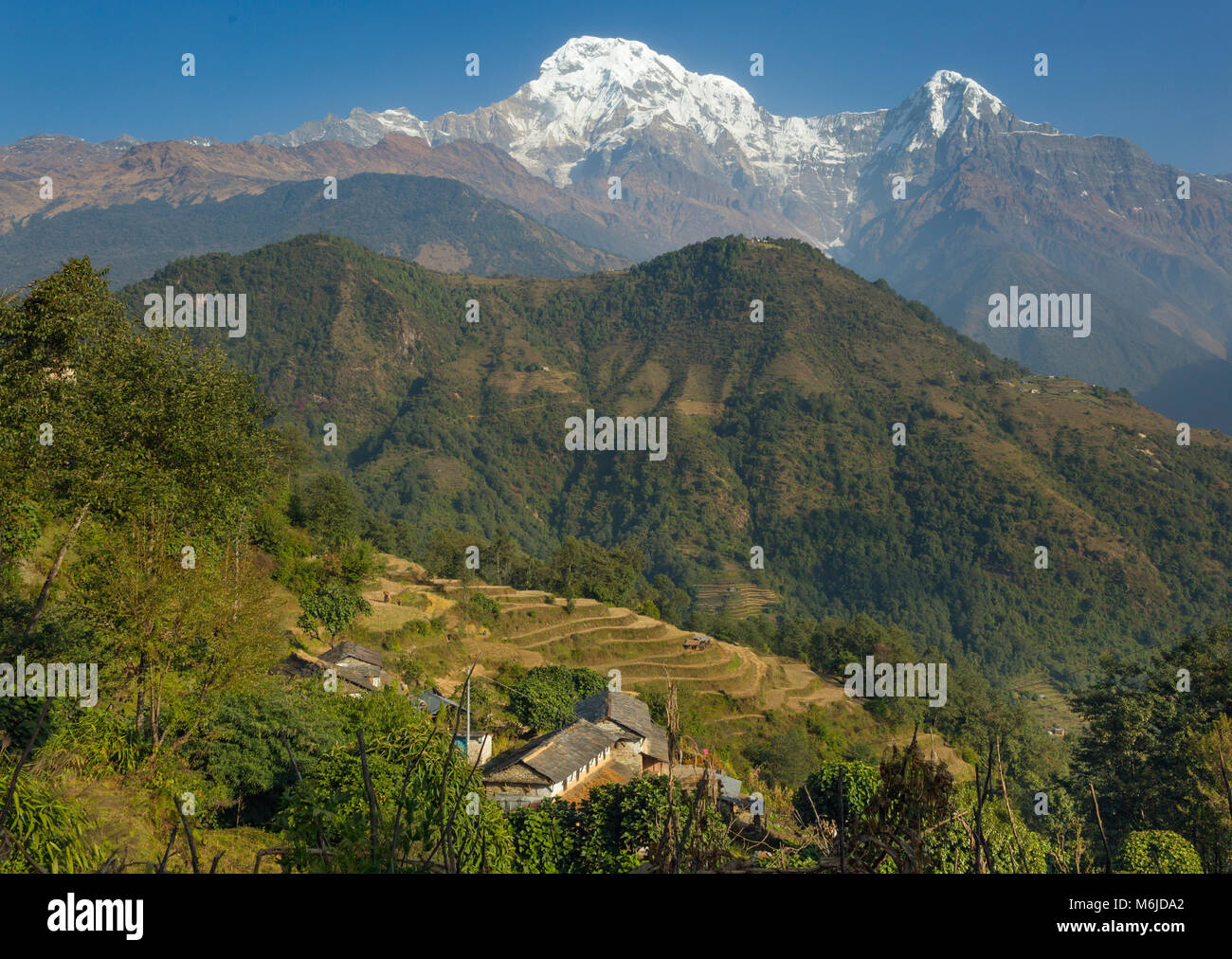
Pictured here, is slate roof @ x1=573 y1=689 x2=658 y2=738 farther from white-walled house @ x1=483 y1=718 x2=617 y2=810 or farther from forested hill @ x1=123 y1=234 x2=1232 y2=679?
forested hill @ x1=123 y1=234 x2=1232 y2=679

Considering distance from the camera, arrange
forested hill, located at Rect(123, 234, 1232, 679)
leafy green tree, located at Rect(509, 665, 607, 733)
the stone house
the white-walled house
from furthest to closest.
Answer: forested hill, located at Rect(123, 234, 1232, 679) → leafy green tree, located at Rect(509, 665, 607, 733) → the stone house → the white-walled house

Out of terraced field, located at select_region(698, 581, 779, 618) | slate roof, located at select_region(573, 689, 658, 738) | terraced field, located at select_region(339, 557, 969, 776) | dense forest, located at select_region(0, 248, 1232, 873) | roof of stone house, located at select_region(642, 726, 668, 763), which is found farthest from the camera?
terraced field, located at select_region(698, 581, 779, 618)

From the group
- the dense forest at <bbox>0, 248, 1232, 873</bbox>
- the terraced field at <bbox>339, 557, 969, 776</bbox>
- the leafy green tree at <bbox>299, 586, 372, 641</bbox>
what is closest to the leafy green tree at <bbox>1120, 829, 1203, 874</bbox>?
the dense forest at <bbox>0, 248, 1232, 873</bbox>

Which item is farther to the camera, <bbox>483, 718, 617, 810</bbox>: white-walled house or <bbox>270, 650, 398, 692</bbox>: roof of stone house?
<bbox>270, 650, 398, 692</bbox>: roof of stone house

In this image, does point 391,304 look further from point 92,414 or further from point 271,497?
point 92,414

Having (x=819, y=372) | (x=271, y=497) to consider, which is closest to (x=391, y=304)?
(x=819, y=372)

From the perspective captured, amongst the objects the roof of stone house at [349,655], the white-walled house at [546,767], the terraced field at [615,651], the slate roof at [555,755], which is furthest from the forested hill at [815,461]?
the roof of stone house at [349,655]

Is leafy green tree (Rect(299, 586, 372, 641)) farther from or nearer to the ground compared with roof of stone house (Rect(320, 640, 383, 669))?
farther from the ground
